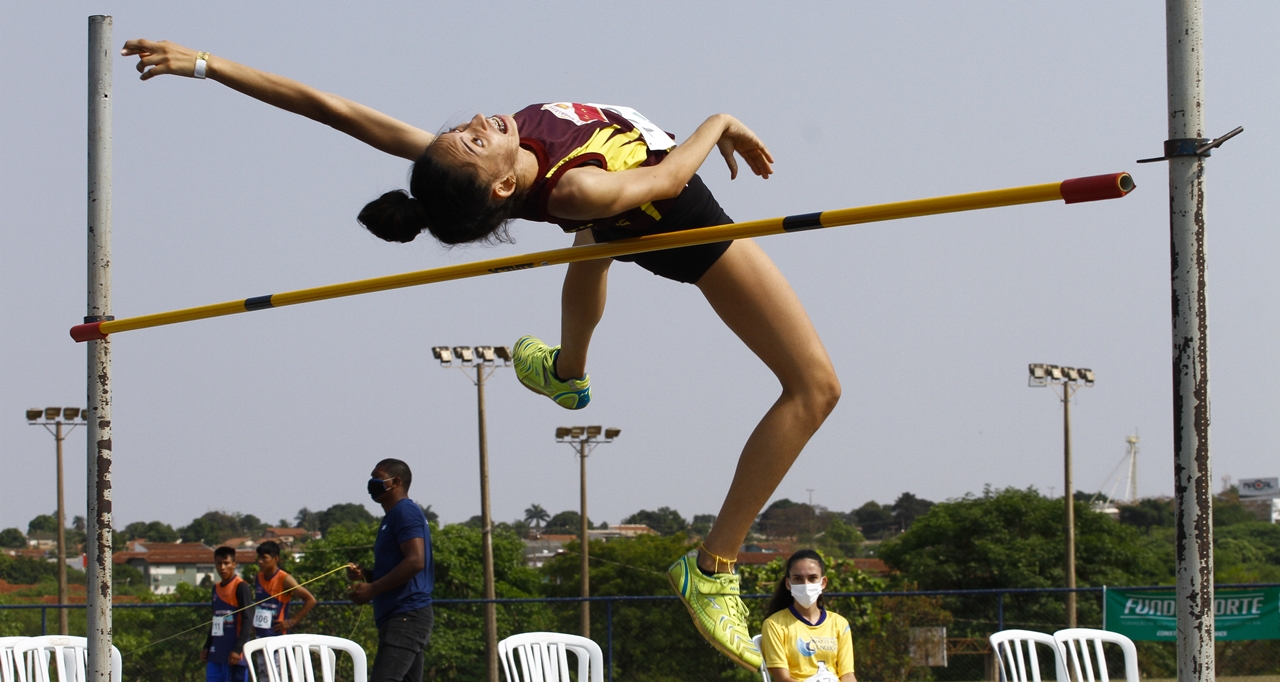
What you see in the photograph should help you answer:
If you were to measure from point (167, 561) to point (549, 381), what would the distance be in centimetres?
5147

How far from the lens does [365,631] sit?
65.3 ft

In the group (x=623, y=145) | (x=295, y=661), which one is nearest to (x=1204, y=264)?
(x=623, y=145)

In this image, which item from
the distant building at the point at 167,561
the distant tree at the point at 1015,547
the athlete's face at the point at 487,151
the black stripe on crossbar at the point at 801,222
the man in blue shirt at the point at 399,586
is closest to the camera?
the black stripe on crossbar at the point at 801,222

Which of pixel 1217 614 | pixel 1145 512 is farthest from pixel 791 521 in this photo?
pixel 1217 614

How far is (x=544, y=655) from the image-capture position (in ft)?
16.6

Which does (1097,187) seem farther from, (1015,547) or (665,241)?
(1015,547)

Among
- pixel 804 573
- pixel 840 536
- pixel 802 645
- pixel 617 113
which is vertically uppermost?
pixel 617 113

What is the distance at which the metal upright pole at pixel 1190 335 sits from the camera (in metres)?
2.04

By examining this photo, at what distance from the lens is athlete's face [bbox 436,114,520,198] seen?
2.37 meters

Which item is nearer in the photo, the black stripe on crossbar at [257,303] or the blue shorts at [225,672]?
the black stripe on crossbar at [257,303]

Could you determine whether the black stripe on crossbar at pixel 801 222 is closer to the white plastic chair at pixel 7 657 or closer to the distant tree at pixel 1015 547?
the white plastic chair at pixel 7 657

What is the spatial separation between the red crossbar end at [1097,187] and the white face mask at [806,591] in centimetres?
269

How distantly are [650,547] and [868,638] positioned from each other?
76.2 ft

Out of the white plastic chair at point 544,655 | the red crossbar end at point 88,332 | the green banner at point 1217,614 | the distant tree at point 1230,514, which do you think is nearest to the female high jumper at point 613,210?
the red crossbar end at point 88,332
